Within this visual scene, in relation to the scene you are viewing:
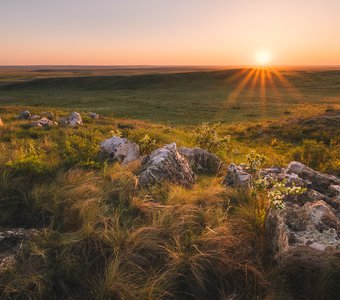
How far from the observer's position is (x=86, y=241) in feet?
11.8

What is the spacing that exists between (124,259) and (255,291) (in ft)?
4.64

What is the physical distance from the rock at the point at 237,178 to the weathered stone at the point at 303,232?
53.3 inches

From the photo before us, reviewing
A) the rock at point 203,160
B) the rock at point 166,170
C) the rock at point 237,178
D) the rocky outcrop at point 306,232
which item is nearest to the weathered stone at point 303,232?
→ the rocky outcrop at point 306,232

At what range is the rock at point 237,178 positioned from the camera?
5.49 m

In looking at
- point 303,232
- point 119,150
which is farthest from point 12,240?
point 119,150

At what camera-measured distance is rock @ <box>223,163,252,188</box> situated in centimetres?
549

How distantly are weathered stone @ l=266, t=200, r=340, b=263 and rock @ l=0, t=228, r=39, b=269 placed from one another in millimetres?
2906

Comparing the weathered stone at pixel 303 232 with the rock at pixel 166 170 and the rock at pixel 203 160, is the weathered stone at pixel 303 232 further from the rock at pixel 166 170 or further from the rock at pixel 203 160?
the rock at pixel 203 160

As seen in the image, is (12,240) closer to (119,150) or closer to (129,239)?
(129,239)

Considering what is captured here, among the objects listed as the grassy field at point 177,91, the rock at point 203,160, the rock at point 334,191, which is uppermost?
→ the rock at point 334,191

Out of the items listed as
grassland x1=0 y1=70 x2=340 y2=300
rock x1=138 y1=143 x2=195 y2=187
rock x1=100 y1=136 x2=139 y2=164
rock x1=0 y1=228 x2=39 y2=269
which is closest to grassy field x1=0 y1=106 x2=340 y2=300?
grassland x1=0 y1=70 x2=340 y2=300

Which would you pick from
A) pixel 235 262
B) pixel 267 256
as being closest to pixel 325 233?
pixel 267 256

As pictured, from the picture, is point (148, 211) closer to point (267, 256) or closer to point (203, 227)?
point (203, 227)

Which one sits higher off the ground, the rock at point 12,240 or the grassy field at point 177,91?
the rock at point 12,240
